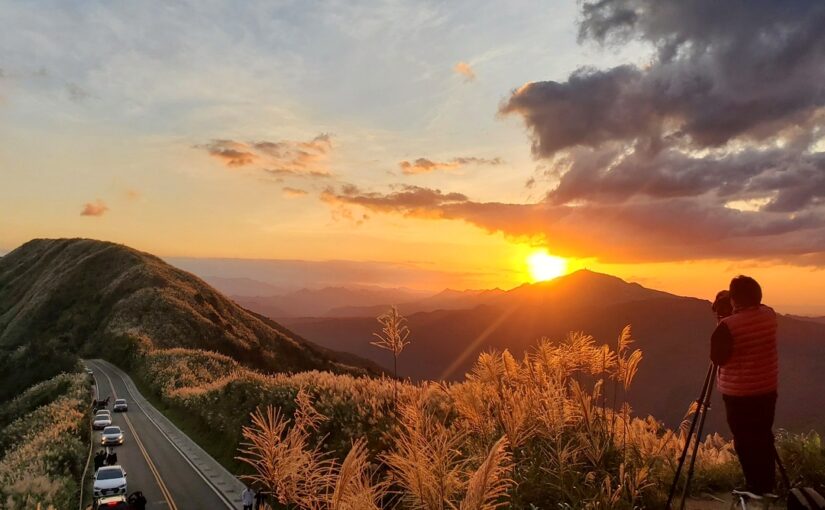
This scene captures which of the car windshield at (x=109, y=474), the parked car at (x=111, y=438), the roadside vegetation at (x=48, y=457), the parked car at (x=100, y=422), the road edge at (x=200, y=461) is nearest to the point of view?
the roadside vegetation at (x=48, y=457)

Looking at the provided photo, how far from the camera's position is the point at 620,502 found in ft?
20.5

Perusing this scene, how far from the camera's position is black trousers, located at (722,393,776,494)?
5598 mm

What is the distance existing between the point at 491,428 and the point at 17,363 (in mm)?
96494

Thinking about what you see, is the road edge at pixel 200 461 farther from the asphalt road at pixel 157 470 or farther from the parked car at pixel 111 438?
the parked car at pixel 111 438

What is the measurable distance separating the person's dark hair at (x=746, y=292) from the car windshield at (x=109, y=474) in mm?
25097

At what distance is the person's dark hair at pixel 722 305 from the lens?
6.29 metres

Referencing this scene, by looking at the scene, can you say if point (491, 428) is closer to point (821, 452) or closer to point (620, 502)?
point (620, 502)

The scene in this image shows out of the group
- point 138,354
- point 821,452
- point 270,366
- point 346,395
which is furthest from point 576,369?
point 270,366

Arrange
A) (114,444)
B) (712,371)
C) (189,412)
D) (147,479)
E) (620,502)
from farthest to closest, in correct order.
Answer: (189,412) → (114,444) → (147,479) → (620,502) → (712,371)

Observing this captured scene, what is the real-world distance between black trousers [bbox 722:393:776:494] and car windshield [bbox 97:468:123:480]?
24589 millimetres

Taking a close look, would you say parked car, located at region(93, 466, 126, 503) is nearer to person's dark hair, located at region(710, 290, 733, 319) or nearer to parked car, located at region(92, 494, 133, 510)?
parked car, located at region(92, 494, 133, 510)

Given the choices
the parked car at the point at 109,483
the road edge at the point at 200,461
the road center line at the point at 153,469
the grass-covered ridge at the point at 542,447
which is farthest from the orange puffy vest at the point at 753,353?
the parked car at the point at 109,483

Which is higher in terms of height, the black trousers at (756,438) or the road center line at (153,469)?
the black trousers at (756,438)

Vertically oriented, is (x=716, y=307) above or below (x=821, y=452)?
above
